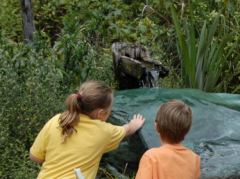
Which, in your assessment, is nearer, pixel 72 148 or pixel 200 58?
pixel 72 148

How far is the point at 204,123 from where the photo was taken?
4848mm

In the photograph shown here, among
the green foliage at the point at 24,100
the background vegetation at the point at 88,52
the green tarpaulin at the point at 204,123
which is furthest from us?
the background vegetation at the point at 88,52

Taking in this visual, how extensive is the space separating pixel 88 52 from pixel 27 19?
123 cm

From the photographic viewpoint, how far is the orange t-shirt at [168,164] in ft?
10.4

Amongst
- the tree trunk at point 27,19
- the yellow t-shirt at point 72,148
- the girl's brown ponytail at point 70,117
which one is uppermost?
the tree trunk at point 27,19

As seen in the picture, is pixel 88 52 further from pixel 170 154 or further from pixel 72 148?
pixel 170 154

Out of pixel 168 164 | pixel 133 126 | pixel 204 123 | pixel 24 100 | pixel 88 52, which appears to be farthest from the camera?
pixel 88 52

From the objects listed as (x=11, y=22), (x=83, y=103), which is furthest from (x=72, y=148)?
(x=11, y=22)

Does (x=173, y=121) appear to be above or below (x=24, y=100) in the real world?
above

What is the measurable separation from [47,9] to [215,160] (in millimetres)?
6073

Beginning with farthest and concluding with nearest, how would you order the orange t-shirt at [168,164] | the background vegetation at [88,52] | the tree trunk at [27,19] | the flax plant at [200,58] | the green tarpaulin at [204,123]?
the tree trunk at [27,19], the flax plant at [200,58], the background vegetation at [88,52], the green tarpaulin at [204,123], the orange t-shirt at [168,164]

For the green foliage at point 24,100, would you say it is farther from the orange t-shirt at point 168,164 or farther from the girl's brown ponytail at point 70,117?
the orange t-shirt at point 168,164

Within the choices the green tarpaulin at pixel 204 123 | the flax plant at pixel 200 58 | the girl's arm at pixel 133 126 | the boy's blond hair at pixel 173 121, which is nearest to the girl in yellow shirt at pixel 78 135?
the girl's arm at pixel 133 126

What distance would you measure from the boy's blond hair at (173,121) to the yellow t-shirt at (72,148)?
0.49 metres
